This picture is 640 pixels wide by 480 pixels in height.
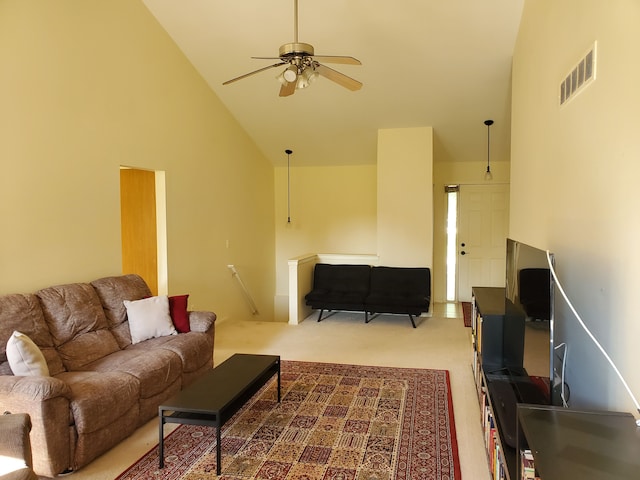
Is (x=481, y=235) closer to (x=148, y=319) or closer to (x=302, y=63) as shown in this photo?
(x=302, y=63)

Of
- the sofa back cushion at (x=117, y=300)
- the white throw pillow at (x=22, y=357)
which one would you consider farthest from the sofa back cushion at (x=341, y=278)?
the white throw pillow at (x=22, y=357)

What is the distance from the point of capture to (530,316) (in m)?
2.15

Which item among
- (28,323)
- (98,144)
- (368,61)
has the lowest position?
(28,323)

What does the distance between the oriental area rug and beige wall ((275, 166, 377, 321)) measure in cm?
408

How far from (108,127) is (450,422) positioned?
3654 mm

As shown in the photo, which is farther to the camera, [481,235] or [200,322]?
[481,235]

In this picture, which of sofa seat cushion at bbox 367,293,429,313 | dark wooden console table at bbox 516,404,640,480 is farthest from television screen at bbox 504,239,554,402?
sofa seat cushion at bbox 367,293,429,313

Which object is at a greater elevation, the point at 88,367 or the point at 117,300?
the point at 117,300

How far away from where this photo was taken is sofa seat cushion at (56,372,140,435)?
239cm

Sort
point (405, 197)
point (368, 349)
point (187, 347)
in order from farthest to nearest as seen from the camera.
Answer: point (405, 197), point (368, 349), point (187, 347)

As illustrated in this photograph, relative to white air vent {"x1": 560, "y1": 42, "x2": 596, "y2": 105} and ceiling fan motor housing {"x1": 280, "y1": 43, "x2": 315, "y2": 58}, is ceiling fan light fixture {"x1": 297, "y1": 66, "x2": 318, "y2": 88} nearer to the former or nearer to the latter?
ceiling fan motor housing {"x1": 280, "y1": 43, "x2": 315, "y2": 58}

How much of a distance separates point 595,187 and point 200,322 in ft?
9.93

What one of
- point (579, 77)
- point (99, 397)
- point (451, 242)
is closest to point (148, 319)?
point (99, 397)

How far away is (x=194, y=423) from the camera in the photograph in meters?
2.39
